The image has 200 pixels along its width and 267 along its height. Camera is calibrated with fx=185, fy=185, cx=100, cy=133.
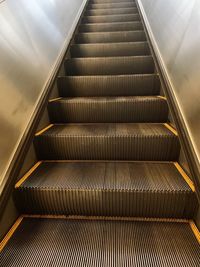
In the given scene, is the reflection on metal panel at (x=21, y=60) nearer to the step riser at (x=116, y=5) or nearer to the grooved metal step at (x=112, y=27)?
the grooved metal step at (x=112, y=27)

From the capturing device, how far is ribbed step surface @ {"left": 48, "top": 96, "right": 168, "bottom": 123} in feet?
5.05

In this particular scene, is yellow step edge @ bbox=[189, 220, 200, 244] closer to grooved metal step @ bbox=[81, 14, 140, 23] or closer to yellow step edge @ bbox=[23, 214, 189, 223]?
yellow step edge @ bbox=[23, 214, 189, 223]

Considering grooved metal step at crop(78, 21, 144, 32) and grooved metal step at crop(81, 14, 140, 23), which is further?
grooved metal step at crop(81, 14, 140, 23)

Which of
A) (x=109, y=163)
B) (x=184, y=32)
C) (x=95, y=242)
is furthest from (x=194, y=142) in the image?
(x=184, y=32)

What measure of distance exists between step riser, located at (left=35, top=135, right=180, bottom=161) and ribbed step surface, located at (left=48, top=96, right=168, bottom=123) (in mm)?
328

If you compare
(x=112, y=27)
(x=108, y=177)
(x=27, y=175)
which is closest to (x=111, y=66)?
(x=112, y=27)

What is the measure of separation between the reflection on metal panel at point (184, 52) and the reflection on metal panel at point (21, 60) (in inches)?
40.6

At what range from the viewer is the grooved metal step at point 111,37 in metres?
2.46

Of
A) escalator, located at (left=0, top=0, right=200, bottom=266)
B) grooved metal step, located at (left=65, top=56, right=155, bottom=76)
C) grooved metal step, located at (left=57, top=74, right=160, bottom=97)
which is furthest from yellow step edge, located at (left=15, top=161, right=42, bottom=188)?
grooved metal step, located at (left=65, top=56, right=155, bottom=76)

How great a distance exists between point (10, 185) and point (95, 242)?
54cm

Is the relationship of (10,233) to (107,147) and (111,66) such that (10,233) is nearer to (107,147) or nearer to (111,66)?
(107,147)

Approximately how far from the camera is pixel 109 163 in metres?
1.34

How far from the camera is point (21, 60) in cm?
132

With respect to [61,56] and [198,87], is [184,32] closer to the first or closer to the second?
[198,87]
